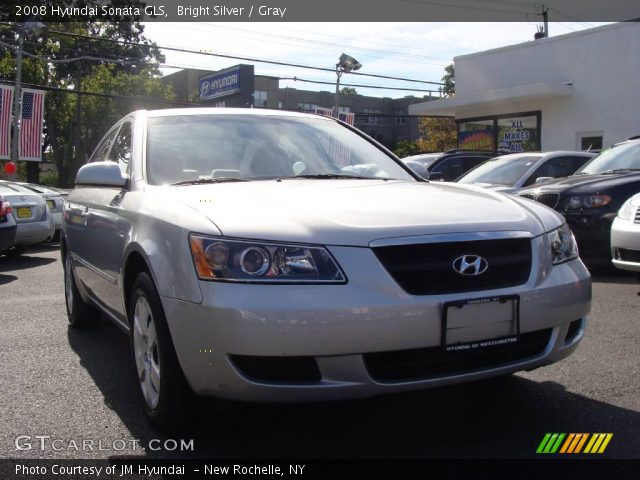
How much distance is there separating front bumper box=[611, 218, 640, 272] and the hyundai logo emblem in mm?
3916

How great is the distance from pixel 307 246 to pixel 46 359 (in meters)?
2.77

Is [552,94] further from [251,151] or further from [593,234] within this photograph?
[251,151]

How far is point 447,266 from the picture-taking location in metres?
2.94

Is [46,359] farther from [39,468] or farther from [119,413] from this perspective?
[39,468]

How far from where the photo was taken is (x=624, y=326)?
17.7ft

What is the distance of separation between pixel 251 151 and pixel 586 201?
5.10 m

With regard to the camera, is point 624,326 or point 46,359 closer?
point 46,359

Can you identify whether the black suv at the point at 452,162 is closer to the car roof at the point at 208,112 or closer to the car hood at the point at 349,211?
the car roof at the point at 208,112

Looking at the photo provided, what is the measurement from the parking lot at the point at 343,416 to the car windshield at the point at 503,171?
5.82 m

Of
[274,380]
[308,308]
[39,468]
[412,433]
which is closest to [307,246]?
[308,308]

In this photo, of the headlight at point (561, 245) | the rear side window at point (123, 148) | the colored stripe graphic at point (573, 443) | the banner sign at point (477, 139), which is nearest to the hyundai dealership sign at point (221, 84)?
the banner sign at point (477, 139)

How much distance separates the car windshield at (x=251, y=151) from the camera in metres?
4.00

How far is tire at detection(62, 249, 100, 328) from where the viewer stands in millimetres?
5555

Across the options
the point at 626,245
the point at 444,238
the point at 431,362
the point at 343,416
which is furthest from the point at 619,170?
the point at 431,362
